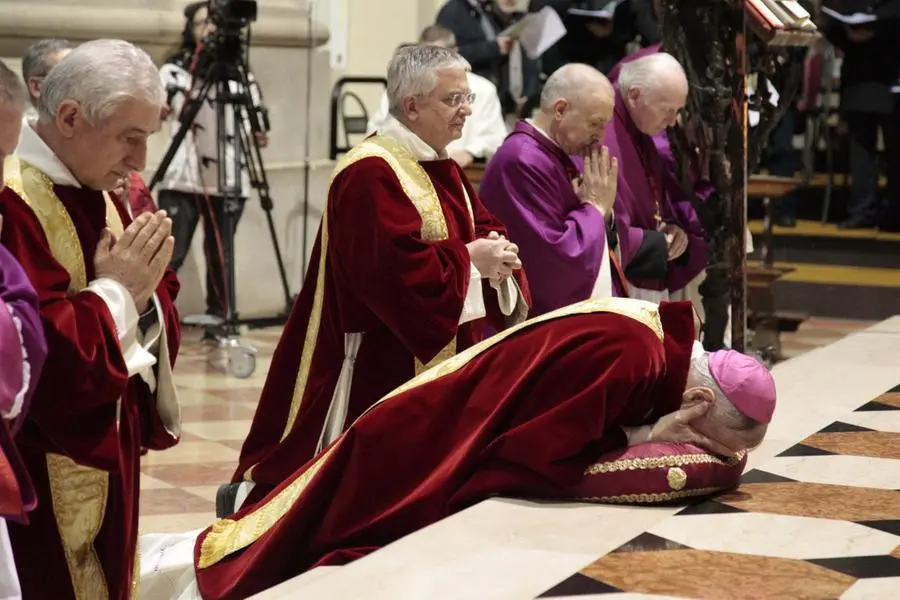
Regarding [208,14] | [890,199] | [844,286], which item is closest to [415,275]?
[208,14]

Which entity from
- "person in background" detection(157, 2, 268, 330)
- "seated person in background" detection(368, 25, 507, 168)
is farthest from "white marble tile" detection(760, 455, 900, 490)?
"seated person in background" detection(368, 25, 507, 168)

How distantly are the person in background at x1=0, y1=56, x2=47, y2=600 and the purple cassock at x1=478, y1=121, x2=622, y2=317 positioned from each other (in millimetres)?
2665

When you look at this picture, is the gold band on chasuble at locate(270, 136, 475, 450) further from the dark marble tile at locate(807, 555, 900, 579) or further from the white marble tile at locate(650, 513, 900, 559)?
→ the dark marble tile at locate(807, 555, 900, 579)

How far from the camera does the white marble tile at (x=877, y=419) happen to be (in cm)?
465

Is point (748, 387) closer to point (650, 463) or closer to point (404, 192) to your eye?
point (650, 463)

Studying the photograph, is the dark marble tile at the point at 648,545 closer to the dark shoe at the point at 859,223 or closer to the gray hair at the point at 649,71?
the gray hair at the point at 649,71

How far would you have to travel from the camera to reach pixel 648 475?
368 centimetres

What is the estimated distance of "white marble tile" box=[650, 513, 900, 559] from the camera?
3.32 meters

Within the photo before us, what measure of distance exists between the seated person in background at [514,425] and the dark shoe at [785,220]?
8.55 m

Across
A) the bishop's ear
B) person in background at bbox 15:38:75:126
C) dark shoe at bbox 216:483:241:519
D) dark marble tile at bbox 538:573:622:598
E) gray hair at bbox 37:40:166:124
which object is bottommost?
dark shoe at bbox 216:483:241:519

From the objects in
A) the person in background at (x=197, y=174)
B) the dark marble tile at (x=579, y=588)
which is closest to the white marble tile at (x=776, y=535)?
the dark marble tile at (x=579, y=588)

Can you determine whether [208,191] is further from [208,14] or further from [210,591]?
[210,591]

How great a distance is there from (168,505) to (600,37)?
20.7 feet

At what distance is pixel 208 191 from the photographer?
861 cm
